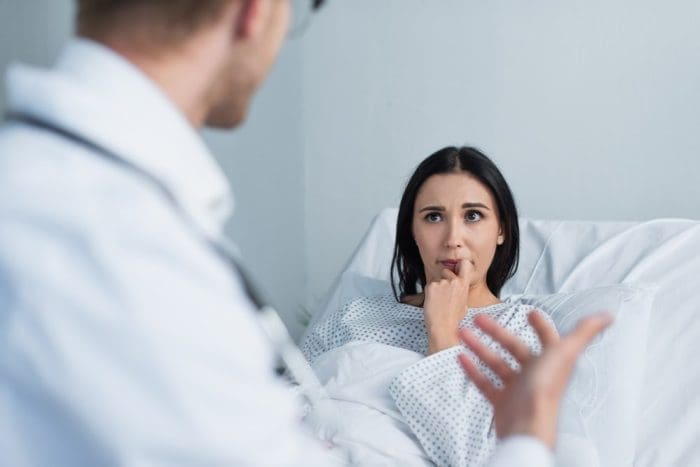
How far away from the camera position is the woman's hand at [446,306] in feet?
5.17

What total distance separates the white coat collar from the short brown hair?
0.07 ft

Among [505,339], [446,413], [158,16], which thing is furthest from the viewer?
[446,413]

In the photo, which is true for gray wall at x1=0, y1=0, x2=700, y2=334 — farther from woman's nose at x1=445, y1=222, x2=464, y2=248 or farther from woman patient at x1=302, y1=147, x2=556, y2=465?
woman's nose at x1=445, y1=222, x2=464, y2=248

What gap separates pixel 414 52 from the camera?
8.81ft

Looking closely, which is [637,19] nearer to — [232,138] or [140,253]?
[232,138]

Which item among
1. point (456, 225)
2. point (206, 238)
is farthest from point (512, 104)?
point (206, 238)

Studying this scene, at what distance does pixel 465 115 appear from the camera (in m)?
2.66

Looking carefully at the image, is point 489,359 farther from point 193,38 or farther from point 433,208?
point 433,208

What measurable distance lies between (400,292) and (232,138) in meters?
0.57

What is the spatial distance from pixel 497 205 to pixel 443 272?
8.0 inches

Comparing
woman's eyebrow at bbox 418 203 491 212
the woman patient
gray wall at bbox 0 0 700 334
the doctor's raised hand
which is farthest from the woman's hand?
the doctor's raised hand

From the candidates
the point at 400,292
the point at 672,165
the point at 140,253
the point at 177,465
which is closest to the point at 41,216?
the point at 140,253

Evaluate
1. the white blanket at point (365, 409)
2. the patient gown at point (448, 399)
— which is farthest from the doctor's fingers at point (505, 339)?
the patient gown at point (448, 399)

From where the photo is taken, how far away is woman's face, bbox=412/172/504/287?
1751 millimetres
